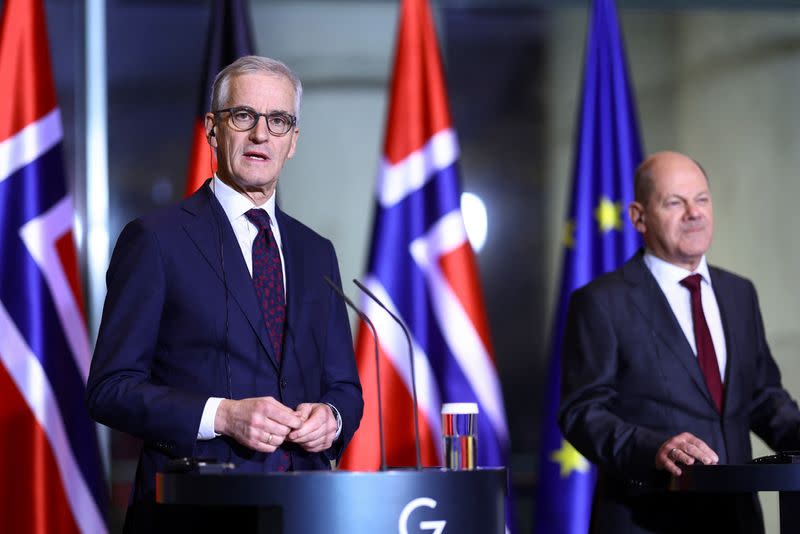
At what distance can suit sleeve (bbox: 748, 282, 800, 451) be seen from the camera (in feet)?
10.7

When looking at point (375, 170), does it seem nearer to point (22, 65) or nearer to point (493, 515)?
point (22, 65)

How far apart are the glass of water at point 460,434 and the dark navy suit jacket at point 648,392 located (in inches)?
36.6

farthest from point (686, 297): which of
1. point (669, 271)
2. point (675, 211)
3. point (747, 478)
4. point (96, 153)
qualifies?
point (96, 153)

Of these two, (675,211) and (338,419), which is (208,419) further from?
(675,211)

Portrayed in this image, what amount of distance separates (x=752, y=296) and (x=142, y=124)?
326cm

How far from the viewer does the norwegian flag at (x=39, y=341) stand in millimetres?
4051

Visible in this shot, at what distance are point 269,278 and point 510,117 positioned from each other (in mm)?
3560

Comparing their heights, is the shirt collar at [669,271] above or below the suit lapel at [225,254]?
above

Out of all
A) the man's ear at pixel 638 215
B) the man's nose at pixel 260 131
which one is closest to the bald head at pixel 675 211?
the man's ear at pixel 638 215

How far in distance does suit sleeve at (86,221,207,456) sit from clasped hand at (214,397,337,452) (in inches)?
2.8

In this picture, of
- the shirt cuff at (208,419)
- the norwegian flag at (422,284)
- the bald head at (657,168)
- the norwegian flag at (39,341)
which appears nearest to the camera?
the shirt cuff at (208,419)

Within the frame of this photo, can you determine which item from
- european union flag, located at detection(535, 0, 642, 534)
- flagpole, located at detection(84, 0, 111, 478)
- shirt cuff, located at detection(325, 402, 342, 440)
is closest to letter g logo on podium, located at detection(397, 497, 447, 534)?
shirt cuff, located at detection(325, 402, 342, 440)

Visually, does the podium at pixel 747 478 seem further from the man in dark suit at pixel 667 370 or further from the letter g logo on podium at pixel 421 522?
the letter g logo on podium at pixel 421 522

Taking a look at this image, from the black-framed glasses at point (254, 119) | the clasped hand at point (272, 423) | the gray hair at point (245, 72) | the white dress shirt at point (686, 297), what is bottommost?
the clasped hand at point (272, 423)
